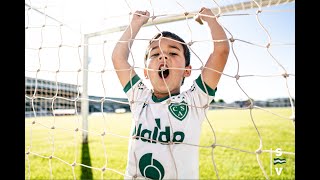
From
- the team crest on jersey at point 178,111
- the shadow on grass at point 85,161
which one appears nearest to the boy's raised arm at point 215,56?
the team crest on jersey at point 178,111

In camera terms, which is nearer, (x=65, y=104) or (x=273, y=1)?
(x=273, y=1)

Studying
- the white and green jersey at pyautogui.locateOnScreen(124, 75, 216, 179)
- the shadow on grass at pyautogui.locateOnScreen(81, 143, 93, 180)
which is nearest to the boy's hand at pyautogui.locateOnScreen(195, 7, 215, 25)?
the white and green jersey at pyautogui.locateOnScreen(124, 75, 216, 179)

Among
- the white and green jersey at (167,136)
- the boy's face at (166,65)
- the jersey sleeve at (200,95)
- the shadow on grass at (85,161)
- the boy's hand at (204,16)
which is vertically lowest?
the shadow on grass at (85,161)

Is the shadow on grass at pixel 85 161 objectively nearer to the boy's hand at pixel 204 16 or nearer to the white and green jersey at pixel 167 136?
the white and green jersey at pixel 167 136

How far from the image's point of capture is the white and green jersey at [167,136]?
36.5 inches

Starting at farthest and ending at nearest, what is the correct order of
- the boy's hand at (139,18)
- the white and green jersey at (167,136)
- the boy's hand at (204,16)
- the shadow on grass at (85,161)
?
the shadow on grass at (85,161)
the boy's hand at (139,18)
the boy's hand at (204,16)
the white and green jersey at (167,136)

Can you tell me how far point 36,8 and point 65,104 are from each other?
1.58 metres

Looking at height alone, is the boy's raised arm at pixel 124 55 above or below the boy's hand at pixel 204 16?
below

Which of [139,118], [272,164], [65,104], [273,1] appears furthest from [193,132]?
[65,104]

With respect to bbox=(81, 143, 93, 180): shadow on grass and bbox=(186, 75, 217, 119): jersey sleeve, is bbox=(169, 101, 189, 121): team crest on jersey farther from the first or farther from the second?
bbox=(81, 143, 93, 180): shadow on grass

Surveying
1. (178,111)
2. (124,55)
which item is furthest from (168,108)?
(124,55)

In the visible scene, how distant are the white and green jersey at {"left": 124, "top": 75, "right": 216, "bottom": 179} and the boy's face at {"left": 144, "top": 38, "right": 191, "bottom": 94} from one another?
0.05m

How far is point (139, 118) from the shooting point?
103 centimetres
